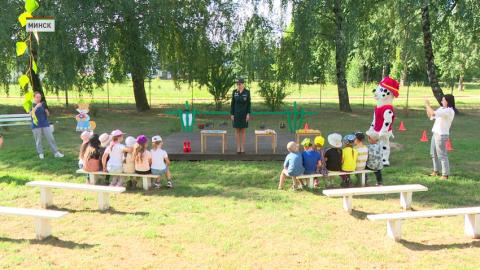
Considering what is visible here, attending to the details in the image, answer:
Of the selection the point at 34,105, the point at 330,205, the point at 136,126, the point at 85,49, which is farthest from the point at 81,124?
the point at 330,205

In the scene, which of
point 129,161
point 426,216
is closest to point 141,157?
point 129,161

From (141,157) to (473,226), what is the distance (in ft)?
16.5

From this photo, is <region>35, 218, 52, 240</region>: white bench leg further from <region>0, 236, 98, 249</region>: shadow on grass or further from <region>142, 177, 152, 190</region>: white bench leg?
<region>142, 177, 152, 190</region>: white bench leg

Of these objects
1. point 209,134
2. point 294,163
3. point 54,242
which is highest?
point 209,134

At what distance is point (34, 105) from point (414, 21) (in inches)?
616

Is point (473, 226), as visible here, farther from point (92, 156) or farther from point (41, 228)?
point (92, 156)

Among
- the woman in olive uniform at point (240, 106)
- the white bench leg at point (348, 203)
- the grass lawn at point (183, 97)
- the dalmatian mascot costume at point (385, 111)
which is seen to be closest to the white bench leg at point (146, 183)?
the woman in olive uniform at point (240, 106)

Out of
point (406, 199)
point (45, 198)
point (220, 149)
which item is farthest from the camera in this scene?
point (220, 149)

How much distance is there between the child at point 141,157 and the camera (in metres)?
7.76

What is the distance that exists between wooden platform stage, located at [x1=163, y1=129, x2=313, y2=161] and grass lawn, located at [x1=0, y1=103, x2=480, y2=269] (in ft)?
0.89

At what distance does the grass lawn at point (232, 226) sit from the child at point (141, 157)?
41cm

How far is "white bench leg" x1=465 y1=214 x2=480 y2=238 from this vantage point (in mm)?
5570

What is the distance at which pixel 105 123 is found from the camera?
17.2 metres

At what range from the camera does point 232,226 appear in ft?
19.6
